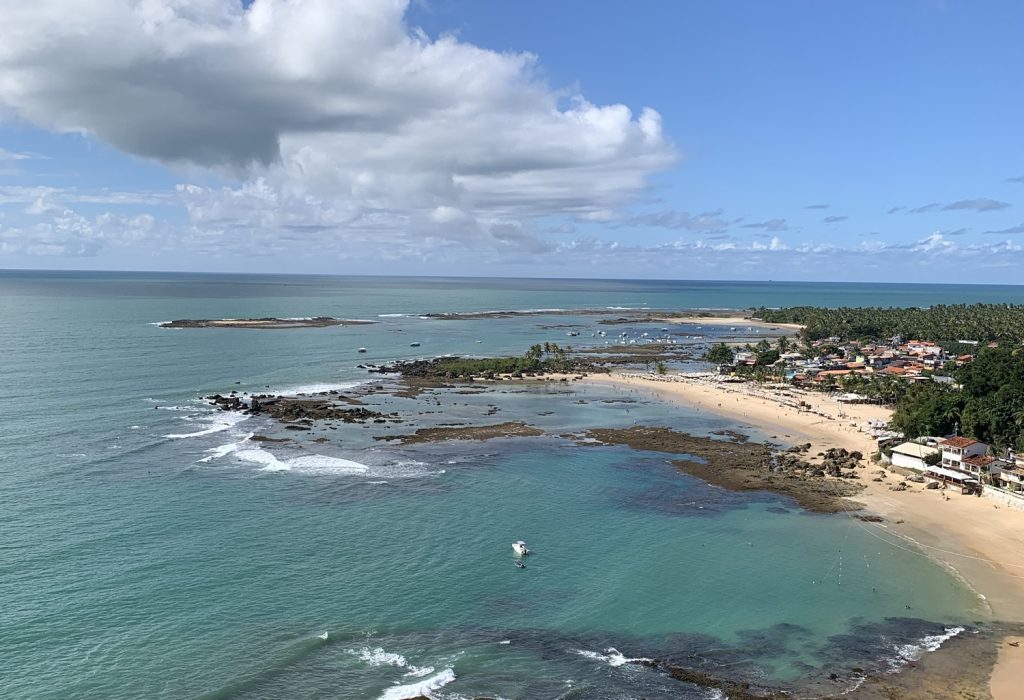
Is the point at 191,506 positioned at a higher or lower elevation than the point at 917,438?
lower

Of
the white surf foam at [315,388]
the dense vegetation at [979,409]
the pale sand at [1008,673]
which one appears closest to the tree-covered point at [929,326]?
the dense vegetation at [979,409]

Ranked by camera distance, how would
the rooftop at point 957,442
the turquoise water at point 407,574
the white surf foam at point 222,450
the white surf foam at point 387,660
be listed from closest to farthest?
1. the white surf foam at point 387,660
2. the turquoise water at point 407,574
3. the rooftop at point 957,442
4. the white surf foam at point 222,450

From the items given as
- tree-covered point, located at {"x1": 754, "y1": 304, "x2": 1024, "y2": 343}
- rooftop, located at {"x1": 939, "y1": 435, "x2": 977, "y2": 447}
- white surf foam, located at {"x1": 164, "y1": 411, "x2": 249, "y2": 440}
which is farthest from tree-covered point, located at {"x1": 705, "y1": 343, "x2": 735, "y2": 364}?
white surf foam, located at {"x1": 164, "y1": 411, "x2": 249, "y2": 440}

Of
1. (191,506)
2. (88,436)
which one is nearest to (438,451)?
(191,506)

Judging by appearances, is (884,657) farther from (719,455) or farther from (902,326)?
(902,326)

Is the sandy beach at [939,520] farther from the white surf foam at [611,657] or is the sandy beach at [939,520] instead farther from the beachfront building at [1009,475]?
the white surf foam at [611,657]

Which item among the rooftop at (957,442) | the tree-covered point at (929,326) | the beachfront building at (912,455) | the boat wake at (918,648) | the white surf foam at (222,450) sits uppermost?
the tree-covered point at (929,326)

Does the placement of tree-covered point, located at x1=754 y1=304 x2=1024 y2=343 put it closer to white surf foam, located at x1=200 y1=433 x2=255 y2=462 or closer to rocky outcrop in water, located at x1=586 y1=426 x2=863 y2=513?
rocky outcrop in water, located at x1=586 y1=426 x2=863 y2=513
